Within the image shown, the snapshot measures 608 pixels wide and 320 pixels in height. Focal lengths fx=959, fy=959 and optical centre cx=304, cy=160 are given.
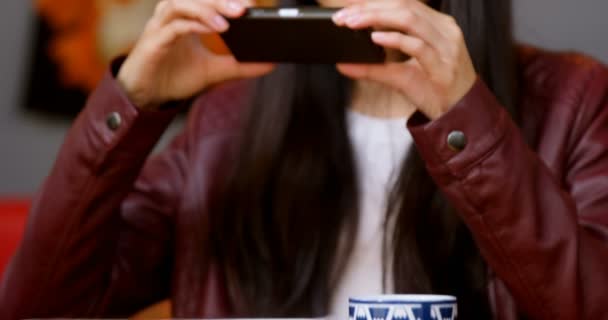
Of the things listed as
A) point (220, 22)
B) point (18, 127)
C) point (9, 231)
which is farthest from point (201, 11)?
point (18, 127)

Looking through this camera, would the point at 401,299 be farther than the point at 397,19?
No

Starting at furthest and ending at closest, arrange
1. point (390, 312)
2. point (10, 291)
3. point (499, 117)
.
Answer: point (10, 291)
point (499, 117)
point (390, 312)

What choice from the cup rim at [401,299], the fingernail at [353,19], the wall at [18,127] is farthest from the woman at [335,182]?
the wall at [18,127]

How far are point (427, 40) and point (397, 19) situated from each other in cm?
4

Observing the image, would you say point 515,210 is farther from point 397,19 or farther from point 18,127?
point 18,127

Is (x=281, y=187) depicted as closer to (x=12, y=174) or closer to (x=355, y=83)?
(x=355, y=83)

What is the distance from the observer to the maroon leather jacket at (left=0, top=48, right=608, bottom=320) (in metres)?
0.90

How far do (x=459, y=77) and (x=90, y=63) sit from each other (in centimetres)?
135

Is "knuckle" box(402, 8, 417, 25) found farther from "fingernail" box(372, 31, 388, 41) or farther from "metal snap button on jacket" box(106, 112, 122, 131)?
"metal snap button on jacket" box(106, 112, 122, 131)

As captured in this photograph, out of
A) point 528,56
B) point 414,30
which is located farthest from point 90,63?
point 414,30

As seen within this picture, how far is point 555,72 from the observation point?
1.17 meters

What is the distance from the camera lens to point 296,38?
950 mm

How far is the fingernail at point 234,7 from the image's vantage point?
0.92 meters

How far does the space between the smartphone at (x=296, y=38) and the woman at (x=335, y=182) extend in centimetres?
2
